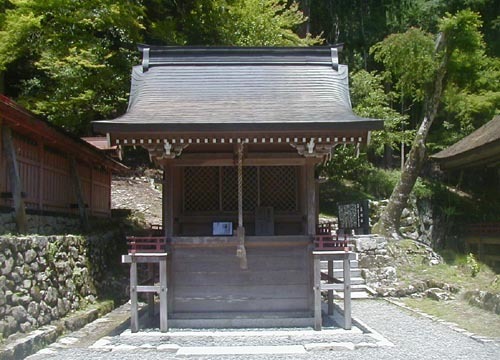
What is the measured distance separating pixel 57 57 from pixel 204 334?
11322mm

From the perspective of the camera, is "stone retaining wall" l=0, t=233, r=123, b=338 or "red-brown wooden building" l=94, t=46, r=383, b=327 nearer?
"stone retaining wall" l=0, t=233, r=123, b=338

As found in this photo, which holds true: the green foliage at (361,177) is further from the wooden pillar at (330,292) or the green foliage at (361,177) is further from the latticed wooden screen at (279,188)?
the latticed wooden screen at (279,188)

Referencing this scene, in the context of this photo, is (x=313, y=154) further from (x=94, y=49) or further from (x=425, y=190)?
(x=425, y=190)

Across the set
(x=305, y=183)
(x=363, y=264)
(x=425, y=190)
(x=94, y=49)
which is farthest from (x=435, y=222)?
(x=94, y=49)

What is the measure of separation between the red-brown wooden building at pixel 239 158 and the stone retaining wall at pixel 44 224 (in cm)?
282

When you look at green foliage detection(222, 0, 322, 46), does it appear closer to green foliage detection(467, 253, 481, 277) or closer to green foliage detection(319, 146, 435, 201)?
green foliage detection(319, 146, 435, 201)

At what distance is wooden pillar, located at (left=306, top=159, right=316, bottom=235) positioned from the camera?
33.6 ft

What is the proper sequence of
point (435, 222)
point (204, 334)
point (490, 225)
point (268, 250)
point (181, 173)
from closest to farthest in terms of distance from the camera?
point (204, 334) → point (268, 250) → point (181, 173) → point (490, 225) → point (435, 222)


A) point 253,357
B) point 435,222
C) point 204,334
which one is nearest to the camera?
point 253,357

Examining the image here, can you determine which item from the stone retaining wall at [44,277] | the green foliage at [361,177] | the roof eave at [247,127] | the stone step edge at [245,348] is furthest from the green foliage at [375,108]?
the stone step edge at [245,348]

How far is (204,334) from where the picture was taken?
371 inches

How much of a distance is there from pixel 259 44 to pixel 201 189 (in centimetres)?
1133

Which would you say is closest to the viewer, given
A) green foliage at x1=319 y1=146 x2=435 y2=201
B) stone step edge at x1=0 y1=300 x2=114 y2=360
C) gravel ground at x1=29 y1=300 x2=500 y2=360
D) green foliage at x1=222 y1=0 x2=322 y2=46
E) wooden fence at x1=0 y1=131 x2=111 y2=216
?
stone step edge at x1=0 y1=300 x2=114 y2=360

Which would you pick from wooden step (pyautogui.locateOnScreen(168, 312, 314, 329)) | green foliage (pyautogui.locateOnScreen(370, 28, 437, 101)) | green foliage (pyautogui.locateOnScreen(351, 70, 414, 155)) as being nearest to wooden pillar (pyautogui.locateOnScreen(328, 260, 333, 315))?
wooden step (pyautogui.locateOnScreen(168, 312, 314, 329))
